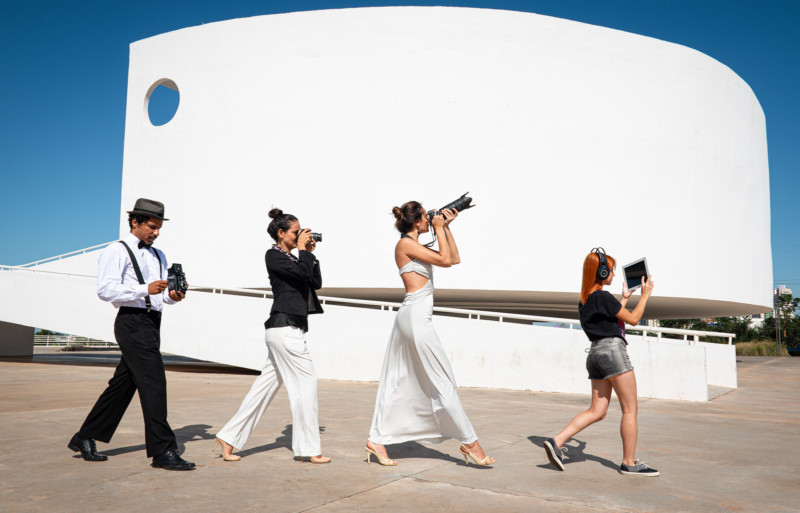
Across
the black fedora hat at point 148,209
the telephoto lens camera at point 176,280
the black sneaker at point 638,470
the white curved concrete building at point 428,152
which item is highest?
the white curved concrete building at point 428,152

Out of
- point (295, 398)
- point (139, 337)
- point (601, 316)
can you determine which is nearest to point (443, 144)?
point (601, 316)

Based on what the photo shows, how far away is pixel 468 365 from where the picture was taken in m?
12.0

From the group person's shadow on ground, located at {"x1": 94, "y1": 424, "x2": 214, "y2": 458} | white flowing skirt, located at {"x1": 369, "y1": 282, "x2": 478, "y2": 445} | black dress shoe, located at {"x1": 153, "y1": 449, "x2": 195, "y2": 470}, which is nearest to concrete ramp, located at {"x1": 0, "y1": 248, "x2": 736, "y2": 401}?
person's shadow on ground, located at {"x1": 94, "y1": 424, "x2": 214, "y2": 458}

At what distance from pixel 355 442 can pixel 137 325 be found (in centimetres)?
210

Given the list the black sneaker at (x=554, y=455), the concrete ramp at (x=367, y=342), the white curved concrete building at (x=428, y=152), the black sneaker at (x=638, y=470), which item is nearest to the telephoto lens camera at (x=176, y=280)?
the black sneaker at (x=554, y=455)

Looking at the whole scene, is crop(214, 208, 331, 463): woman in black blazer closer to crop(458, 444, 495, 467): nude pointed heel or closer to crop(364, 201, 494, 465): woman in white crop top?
crop(364, 201, 494, 465): woman in white crop top

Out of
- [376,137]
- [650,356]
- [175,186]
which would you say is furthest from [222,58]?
[650,356]

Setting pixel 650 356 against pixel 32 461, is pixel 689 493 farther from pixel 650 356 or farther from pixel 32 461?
pixel 650 356

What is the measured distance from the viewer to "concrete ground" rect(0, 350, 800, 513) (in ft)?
A: 10.8

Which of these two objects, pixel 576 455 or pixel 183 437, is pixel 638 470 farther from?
pixel 183 437

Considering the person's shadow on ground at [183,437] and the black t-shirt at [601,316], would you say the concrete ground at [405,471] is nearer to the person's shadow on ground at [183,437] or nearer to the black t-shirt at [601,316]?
the person's shadow on ground at [183,437]

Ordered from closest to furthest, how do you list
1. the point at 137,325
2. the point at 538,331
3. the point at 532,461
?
the point at 137,325, the point at 532,461, the point at 538,331

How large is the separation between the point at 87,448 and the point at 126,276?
1.22 metres

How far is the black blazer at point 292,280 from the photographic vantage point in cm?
438
